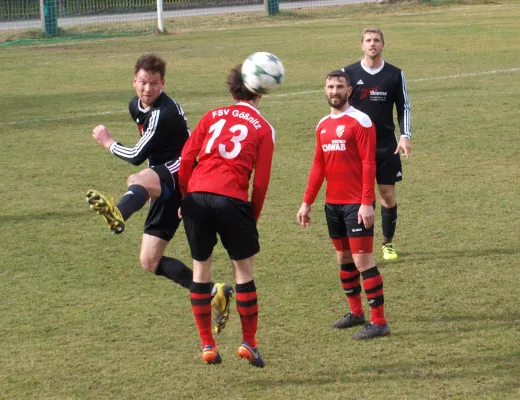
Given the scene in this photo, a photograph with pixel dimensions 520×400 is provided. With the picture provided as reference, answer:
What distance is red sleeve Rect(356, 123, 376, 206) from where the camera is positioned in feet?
23.1

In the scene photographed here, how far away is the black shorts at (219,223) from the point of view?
21.0 feet

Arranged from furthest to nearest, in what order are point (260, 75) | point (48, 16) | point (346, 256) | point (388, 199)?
point (48, 16) < point (388, 199) < point (346, 256) < point (260, 75)

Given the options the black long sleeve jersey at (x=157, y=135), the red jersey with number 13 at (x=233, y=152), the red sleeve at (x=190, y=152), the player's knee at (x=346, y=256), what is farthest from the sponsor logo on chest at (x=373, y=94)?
the red sleeve at (x=190, y=152)

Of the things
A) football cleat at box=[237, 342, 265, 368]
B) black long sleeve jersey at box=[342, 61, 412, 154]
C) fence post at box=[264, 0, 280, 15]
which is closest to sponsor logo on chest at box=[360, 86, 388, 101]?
black long sleeve jersey at box=[342, 61, 412, 154]

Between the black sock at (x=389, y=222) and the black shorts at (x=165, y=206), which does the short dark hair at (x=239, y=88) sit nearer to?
the black shorts at (x=165, y=206)

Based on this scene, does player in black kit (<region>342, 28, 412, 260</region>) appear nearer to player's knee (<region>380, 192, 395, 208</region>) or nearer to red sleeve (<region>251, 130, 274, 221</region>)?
player's knee (<region>380, 192, 395, 208</region>)

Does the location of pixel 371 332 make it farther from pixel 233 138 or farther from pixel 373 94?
pixel 373 94

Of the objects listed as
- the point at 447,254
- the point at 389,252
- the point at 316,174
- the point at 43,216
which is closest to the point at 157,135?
the point at 316,174

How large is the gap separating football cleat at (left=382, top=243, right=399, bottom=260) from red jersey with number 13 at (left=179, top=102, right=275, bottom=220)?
322cm

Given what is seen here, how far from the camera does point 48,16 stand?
32.3m

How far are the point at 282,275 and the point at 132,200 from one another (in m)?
2.56

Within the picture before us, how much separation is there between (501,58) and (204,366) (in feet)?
59.1

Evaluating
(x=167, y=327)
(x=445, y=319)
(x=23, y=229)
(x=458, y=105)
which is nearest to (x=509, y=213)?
(x=445, y=319)

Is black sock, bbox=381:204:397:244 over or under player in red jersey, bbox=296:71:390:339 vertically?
under
